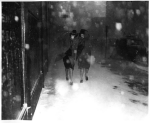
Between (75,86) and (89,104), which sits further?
(75,86)

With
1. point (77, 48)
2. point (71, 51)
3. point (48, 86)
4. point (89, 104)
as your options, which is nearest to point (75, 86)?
point (48, 86)

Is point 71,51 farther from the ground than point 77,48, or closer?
closer

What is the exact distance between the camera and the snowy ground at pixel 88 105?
11.5ft

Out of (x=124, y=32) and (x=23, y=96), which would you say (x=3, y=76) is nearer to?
(x=23, y=96)

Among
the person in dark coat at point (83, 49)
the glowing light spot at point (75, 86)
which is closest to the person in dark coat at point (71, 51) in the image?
the person in dark coat at point (83, 49)

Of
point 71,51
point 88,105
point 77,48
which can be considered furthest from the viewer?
point 77,48

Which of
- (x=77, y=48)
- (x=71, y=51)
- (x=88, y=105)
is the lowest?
(x=88, y=105)

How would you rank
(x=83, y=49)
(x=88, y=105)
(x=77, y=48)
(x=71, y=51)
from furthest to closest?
(x=83, y=49)
(x=77, y=48)
(x=71, y=51)
(x=88, y=105)

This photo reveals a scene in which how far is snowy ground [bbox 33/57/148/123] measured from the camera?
3.51m

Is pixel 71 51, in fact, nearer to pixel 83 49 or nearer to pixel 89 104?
pixel 83 49

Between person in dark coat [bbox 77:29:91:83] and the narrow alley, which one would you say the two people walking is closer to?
person in dark coat [bbox 77:29:91:83]

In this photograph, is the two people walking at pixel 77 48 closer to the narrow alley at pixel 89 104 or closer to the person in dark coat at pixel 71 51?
the person in dark coat at pixel 71 51

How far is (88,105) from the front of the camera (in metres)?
4.15

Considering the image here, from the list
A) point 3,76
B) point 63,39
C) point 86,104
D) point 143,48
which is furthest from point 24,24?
point 63,39
